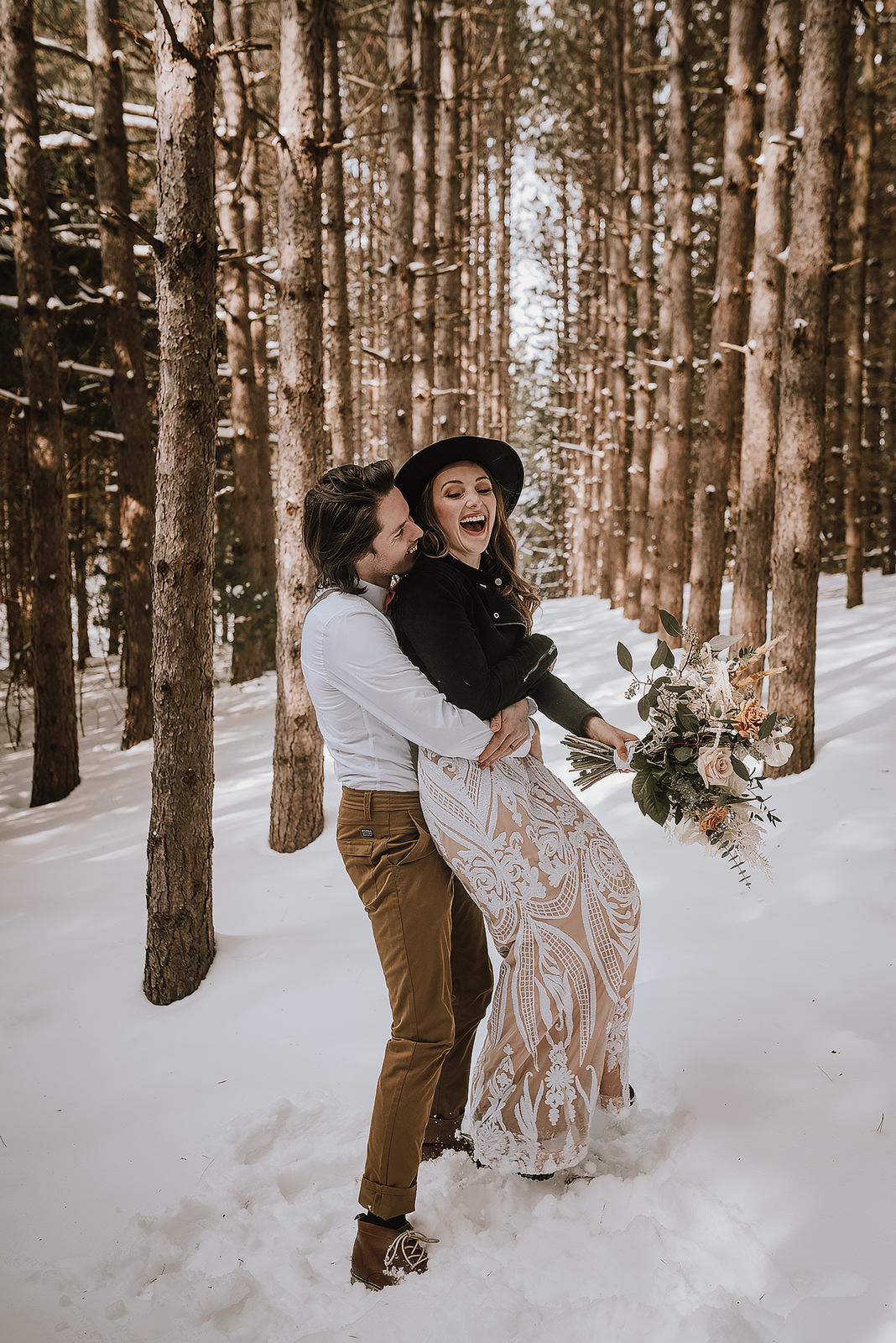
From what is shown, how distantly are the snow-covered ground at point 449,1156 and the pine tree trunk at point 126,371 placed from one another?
13.3 feet

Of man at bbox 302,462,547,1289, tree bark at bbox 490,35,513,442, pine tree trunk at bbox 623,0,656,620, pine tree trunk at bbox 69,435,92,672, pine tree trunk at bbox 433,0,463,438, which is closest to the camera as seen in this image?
man at bbox 302,462,547,1289

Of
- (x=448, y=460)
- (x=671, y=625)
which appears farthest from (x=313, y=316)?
(x=671, y=625)

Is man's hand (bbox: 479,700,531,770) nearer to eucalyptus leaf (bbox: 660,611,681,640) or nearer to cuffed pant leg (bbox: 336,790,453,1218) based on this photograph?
cuffed pant leg (bbox: 336,790,453,1218)

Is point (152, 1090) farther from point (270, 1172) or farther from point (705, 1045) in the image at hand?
point (705, 1045)

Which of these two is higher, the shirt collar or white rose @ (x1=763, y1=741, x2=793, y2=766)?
the shirt collar

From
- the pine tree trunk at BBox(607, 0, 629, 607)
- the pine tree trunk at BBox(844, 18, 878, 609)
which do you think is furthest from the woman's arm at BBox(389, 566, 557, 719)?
the pine tree trunk at BBox(607, 0, 629, 607)

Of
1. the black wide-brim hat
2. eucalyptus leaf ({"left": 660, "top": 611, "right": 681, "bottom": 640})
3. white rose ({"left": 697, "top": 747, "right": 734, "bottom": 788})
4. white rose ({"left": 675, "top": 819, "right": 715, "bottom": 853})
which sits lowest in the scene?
white rose ({"left": 675, "top": 819, "right": 715, "bottom": 853})

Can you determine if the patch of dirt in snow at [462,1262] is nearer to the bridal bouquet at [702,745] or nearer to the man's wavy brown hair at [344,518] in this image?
the bridal bouquet at [702,745]

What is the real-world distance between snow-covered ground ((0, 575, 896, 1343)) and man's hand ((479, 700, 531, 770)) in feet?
4.35

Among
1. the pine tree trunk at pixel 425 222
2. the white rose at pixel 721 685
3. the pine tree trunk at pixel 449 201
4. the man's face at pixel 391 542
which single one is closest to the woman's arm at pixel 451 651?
the man's face at pixel 391 542

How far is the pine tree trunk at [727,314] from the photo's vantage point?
8023 mm

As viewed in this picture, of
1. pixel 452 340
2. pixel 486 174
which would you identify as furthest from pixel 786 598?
pixel 486 174

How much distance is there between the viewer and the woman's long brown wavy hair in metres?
2.56

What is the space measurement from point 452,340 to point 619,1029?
9877 millimetres
